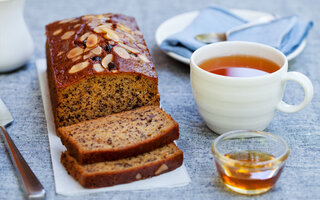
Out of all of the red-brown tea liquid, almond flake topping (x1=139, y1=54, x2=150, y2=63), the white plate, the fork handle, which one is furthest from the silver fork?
the white plate

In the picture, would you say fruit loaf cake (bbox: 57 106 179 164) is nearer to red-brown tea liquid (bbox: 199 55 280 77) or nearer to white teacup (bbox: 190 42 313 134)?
white teacup (bbox: 190 42 313 134)

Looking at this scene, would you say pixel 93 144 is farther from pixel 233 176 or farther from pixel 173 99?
pixel 173 99

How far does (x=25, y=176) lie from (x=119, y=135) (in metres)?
0.41

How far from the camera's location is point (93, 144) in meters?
1.83

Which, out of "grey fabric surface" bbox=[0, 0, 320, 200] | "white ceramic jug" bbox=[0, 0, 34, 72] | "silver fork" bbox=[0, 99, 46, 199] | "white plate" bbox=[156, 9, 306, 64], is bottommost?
"grey fabric surface" bbox=[0, 0, 320, 200]

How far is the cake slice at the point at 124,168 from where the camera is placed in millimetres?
1726

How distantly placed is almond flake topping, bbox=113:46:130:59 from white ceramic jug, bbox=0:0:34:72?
0.80m

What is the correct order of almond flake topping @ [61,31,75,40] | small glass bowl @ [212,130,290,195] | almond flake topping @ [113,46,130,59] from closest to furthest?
1. small glass bowl @ [212,130,290,195]
2. almond flake topping @ [113,46,130,59]
3. almond flake topping @ [61,31,75,40]

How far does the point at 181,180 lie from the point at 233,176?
219 millimetres

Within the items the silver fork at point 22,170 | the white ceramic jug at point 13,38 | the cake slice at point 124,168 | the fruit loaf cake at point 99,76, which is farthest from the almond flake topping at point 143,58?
the white ceramic jug at point 13,38

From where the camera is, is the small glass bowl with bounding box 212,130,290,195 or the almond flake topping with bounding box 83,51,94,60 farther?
the almond flake topping with bounding box 83,51,94,60

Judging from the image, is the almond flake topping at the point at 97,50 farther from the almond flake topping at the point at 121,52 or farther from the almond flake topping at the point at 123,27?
the almond flake topping at the point at 123,27

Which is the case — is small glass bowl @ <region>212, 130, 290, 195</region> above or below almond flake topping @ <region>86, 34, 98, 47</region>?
below

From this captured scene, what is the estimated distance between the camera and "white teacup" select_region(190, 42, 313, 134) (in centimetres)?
191
